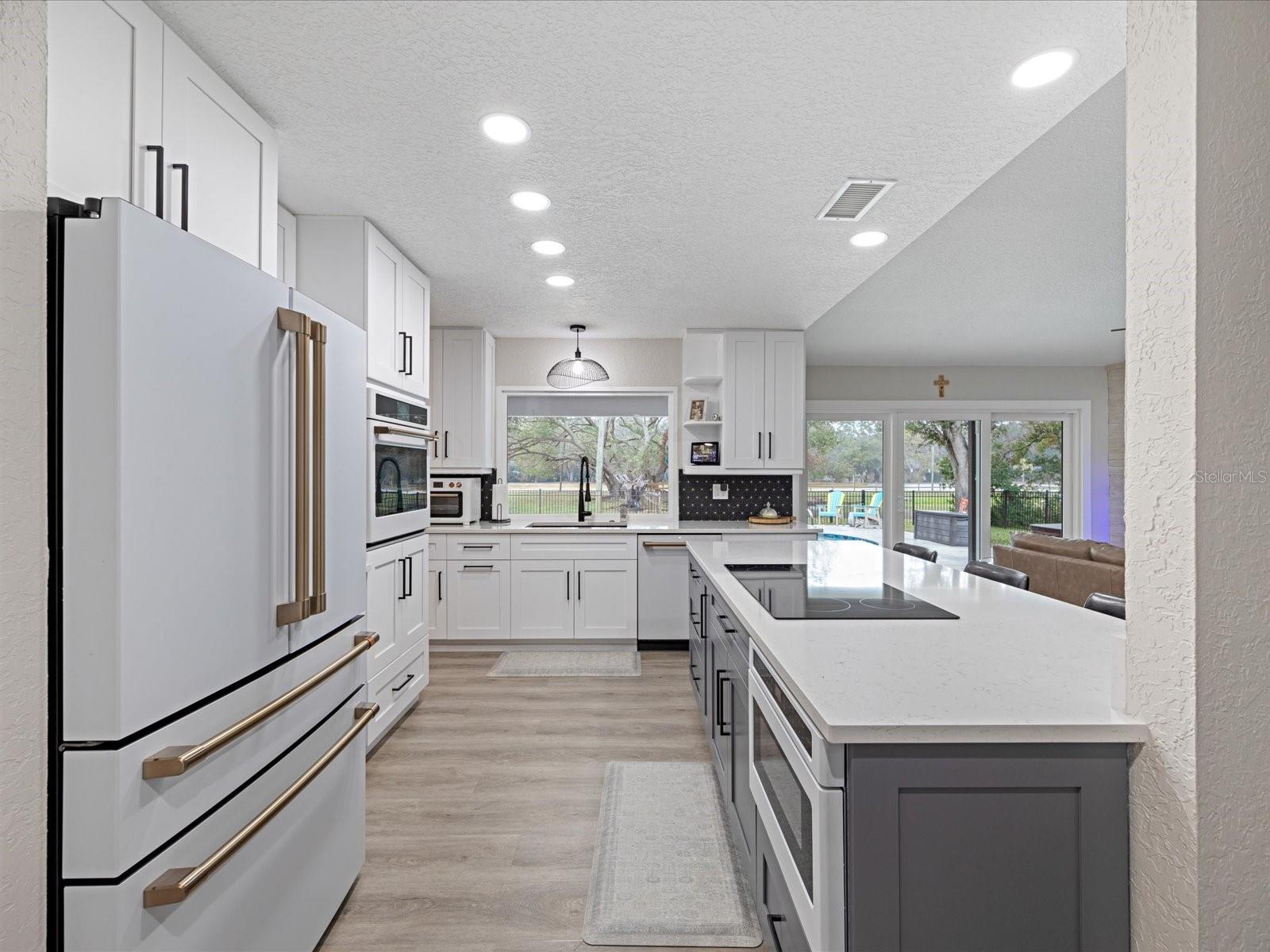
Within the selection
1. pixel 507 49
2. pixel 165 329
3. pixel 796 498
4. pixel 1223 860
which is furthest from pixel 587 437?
pixel 1223 860

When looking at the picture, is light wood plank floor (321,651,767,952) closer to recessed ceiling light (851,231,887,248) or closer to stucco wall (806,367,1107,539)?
recessed ceiling light (851,231,887,248)

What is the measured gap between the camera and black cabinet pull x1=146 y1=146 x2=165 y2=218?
1512 millimetres

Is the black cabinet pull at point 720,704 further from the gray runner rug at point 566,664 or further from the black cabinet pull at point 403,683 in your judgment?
the gray runner rug at point 566,664

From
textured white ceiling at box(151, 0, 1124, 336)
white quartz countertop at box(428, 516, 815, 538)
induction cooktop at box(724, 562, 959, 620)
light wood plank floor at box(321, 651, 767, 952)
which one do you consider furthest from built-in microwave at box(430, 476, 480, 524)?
induction cooktop at box(724, 562, 959, 620)

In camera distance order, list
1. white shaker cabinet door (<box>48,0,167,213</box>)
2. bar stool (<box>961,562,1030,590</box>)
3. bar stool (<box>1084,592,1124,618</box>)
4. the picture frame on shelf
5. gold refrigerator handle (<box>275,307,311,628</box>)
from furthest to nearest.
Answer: the picture frame on shelf
bar stool (<box>961,562,1030,590</box>)
bar stool (<box>1084,592,1124,618</box>)
gold refrigerator handle (<box>275,307,311,628</box>)
white shaker cabinet door (<box>48,0,167,213</box>)

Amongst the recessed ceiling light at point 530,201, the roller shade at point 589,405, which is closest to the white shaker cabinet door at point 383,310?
the recessed ceiling light at point 530,201

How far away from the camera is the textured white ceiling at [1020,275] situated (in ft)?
8.50

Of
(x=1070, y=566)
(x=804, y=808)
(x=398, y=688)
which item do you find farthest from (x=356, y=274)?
(x=1070, y=566)

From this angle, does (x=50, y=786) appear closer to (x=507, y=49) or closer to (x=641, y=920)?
(x=641, y=920)

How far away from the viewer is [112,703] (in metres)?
1.04

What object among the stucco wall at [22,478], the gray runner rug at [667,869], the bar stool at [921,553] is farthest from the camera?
the bar stool at [921,553]

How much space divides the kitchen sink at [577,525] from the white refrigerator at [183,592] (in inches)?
130

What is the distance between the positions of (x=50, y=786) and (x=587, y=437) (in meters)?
4.76

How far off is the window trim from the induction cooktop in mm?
2809
